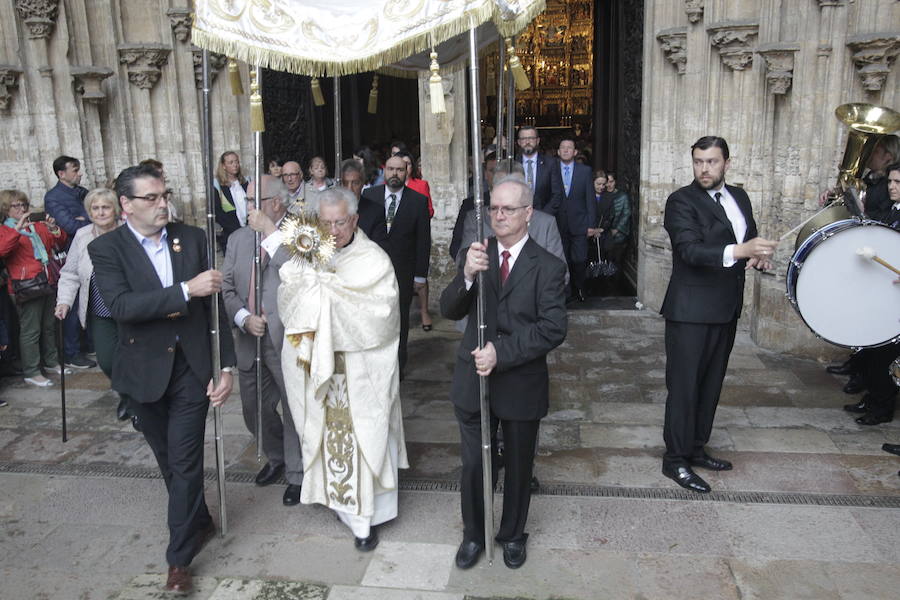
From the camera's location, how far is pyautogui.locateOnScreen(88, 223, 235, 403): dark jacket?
141 inches

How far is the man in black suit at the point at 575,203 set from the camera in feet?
27.4

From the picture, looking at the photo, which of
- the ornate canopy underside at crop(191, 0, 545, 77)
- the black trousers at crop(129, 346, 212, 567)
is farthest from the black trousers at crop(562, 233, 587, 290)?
the black trousers at crop(129, 346, 212, 567)

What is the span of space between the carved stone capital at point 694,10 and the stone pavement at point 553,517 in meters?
3.88

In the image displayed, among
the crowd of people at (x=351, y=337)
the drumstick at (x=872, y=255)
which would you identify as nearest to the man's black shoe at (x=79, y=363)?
the crowd of people at (x=351, y=337)

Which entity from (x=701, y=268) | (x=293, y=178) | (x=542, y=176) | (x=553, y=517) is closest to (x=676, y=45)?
(x=542, y=176)

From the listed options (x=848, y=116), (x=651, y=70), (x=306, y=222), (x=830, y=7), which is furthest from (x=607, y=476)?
(x=651, y=70)

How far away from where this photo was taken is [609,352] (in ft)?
24.0

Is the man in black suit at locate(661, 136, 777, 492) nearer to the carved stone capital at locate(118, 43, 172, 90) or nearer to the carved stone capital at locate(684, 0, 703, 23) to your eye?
the carved stone capital at locate(684, 0, 703, 23)

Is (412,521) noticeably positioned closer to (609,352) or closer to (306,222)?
(306,222)

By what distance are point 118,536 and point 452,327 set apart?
4.51 m

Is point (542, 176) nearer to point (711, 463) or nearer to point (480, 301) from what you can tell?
point (711, 463)

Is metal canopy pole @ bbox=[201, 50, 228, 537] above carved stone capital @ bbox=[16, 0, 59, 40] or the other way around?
the other way around

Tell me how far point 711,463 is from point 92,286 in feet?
13.5

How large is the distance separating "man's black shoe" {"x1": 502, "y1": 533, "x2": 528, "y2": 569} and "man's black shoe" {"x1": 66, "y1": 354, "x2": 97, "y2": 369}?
4.87 metres
